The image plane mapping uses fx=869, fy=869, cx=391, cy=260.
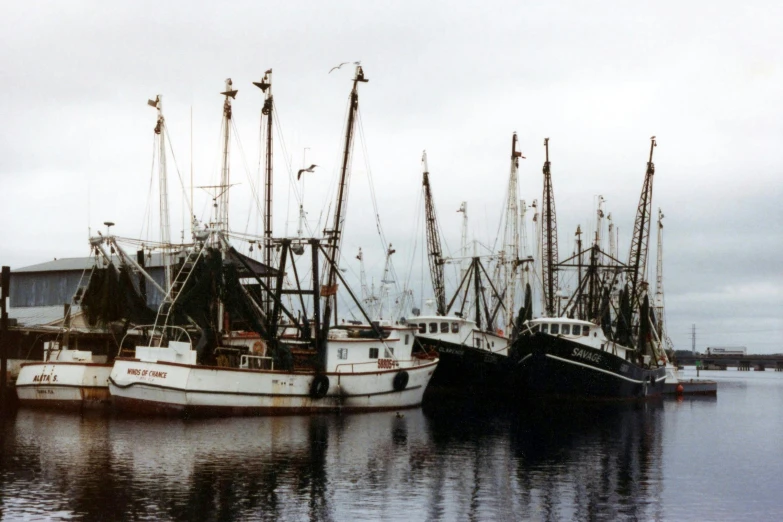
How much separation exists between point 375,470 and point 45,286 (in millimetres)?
48360

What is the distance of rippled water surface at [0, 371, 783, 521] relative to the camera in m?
22.0

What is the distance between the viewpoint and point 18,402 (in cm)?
4609

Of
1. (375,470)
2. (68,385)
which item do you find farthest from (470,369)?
(375,470)

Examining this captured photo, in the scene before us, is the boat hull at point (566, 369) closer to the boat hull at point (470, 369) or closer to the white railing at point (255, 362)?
the boat hull at point (470, 369)

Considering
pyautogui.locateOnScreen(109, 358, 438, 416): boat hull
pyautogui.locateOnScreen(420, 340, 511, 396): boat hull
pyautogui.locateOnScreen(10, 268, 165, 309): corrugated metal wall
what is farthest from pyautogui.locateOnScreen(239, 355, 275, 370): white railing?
pyautogui.locateOnScreen(10, 268, 165, 309): corrugated metal wall

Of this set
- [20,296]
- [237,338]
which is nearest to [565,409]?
[237,338]

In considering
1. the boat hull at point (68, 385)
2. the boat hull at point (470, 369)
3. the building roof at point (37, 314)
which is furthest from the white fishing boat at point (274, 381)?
the building roof at point (37, 314)

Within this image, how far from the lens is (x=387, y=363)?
48.8 meters

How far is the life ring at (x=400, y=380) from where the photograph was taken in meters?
48.8

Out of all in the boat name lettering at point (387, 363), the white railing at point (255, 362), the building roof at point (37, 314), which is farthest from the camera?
the building roof at point (37, 314)

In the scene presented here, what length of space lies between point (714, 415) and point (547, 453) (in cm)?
3012

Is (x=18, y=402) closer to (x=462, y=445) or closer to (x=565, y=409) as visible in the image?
Answer: (x=462, y=445)

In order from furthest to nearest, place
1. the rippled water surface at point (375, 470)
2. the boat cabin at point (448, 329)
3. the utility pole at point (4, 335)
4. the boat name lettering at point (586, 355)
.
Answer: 1. the boat cabin at point (448, 329)
2. the boat name lettering at point (586, 355)
3. the utility pole at point (4, 335)
4. the rippled water surface at point (375, 470)

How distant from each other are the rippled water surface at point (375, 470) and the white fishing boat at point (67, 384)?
222 centimetres
